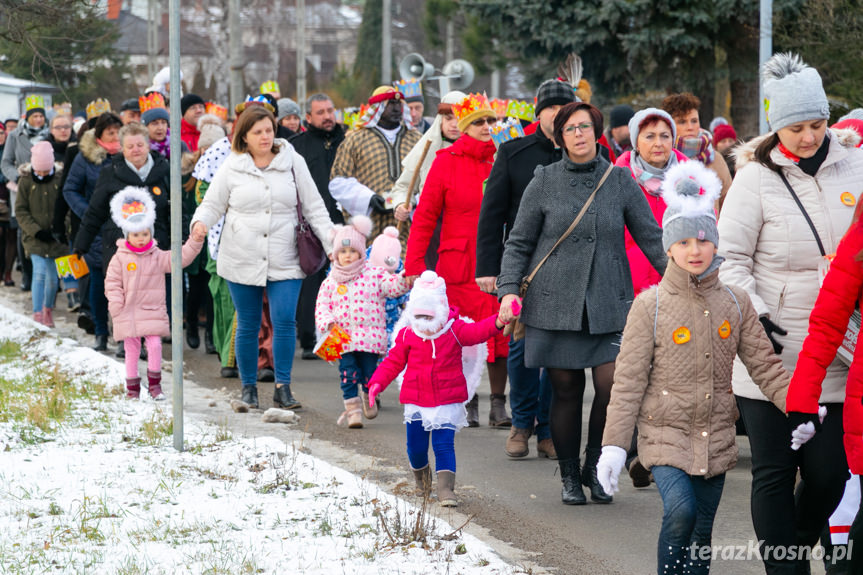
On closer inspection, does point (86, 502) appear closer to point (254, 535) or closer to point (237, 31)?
point (254, 535)

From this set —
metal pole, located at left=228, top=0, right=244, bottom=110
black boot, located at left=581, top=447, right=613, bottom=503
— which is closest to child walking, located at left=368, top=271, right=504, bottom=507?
black boot, located at left=581, top=447, right=613, bottom=503

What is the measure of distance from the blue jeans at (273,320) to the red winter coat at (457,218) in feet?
3.91

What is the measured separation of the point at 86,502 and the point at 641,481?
2755 millimetres

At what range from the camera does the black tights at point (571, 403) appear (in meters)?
6.87

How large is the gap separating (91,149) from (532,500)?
721 cm

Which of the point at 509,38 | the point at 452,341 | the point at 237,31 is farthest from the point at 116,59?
the point at 452,341

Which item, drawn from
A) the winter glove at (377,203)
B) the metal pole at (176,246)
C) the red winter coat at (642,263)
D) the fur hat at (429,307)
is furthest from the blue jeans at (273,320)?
the red winter coat at (642,263)

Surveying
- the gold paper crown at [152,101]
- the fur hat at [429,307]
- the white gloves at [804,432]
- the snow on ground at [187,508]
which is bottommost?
the snow on ground at [187,508]

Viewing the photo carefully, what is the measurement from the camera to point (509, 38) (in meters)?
25.3

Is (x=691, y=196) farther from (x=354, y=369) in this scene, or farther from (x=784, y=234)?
(x=354, y=369)

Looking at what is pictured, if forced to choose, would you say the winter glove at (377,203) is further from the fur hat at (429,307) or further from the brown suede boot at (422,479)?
the brown suede boot at (422,479)

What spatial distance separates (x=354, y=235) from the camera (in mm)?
9227

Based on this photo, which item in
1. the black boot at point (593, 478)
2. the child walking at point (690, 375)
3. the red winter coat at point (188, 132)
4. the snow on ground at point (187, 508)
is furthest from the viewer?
the red winter coat at point (188, 132)

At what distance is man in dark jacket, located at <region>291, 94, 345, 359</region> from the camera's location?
40.6 feet
